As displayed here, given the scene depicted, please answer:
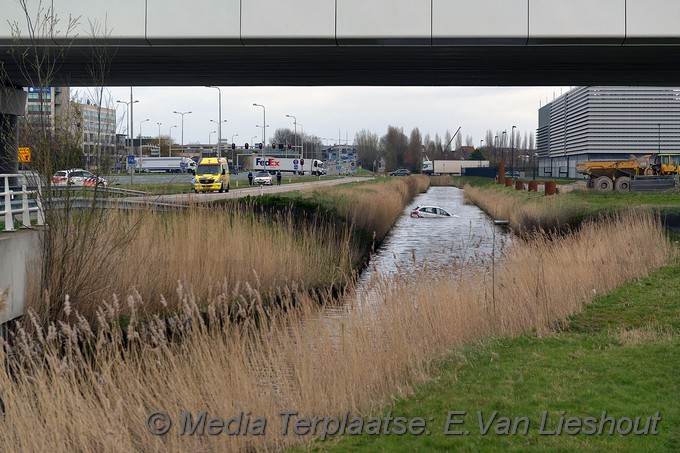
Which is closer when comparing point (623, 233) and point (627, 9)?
point (627, 9)

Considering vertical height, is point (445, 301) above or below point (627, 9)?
below

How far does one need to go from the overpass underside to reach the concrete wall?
16.3 feet

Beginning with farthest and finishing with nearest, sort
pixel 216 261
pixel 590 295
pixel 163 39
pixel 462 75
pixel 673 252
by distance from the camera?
pixel 462 75
pixel 673 252
pixel 163 39
pixel 216 261
pixel 590 295

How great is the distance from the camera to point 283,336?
1088cm

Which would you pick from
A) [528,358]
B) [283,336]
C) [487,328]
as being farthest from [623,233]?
[283,336]

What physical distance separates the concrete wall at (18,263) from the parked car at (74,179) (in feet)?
4.91

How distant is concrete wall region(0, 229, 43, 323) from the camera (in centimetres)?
1564

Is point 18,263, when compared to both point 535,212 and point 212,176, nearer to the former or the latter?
point 535,212

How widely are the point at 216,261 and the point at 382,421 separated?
1100cm

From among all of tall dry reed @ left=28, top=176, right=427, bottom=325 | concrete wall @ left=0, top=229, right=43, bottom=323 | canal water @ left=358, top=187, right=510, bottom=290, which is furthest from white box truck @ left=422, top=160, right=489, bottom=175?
concrete wall @ left=0, top=229, right=43, bottom=323

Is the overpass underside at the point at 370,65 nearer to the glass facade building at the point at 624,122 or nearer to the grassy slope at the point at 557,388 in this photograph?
the grassy slope at the point at 557,388

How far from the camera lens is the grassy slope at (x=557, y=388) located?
24.6 feet

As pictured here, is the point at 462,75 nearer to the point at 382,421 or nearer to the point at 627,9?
the point at 627,9

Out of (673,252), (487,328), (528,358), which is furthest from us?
(673,252)
